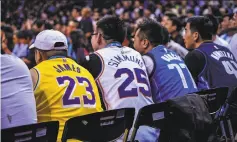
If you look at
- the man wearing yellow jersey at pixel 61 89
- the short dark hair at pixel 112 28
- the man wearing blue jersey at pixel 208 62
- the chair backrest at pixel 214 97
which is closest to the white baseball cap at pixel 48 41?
the man wearing yellow jersey at pixel 61 89

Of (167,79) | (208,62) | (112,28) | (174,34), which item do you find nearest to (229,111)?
(208,62)

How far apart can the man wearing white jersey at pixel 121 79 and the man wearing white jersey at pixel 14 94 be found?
1103mm

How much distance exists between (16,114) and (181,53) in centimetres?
485

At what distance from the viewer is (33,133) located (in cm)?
304

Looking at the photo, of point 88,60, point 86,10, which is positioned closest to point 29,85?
point 88,60

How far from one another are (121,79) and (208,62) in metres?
1.22

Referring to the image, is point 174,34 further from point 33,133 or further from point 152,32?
point 33,133

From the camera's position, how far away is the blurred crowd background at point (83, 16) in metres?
8.77

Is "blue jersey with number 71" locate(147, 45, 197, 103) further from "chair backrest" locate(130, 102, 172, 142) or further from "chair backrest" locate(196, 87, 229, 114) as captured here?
"chair backrest" locate(130, 102, 172, 142)

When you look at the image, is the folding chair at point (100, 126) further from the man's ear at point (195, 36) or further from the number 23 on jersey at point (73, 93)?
the man's ear at point (195, 36)

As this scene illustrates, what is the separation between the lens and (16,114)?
322cm

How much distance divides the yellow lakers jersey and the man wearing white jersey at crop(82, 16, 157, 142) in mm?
373

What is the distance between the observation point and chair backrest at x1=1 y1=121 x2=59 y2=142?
291 centimetres

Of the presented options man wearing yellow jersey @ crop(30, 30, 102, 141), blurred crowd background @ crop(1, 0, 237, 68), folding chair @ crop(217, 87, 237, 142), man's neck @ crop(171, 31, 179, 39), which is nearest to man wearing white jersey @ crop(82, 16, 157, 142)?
man wearing yellow jersey @ crop(30, 30, 102, 141)
